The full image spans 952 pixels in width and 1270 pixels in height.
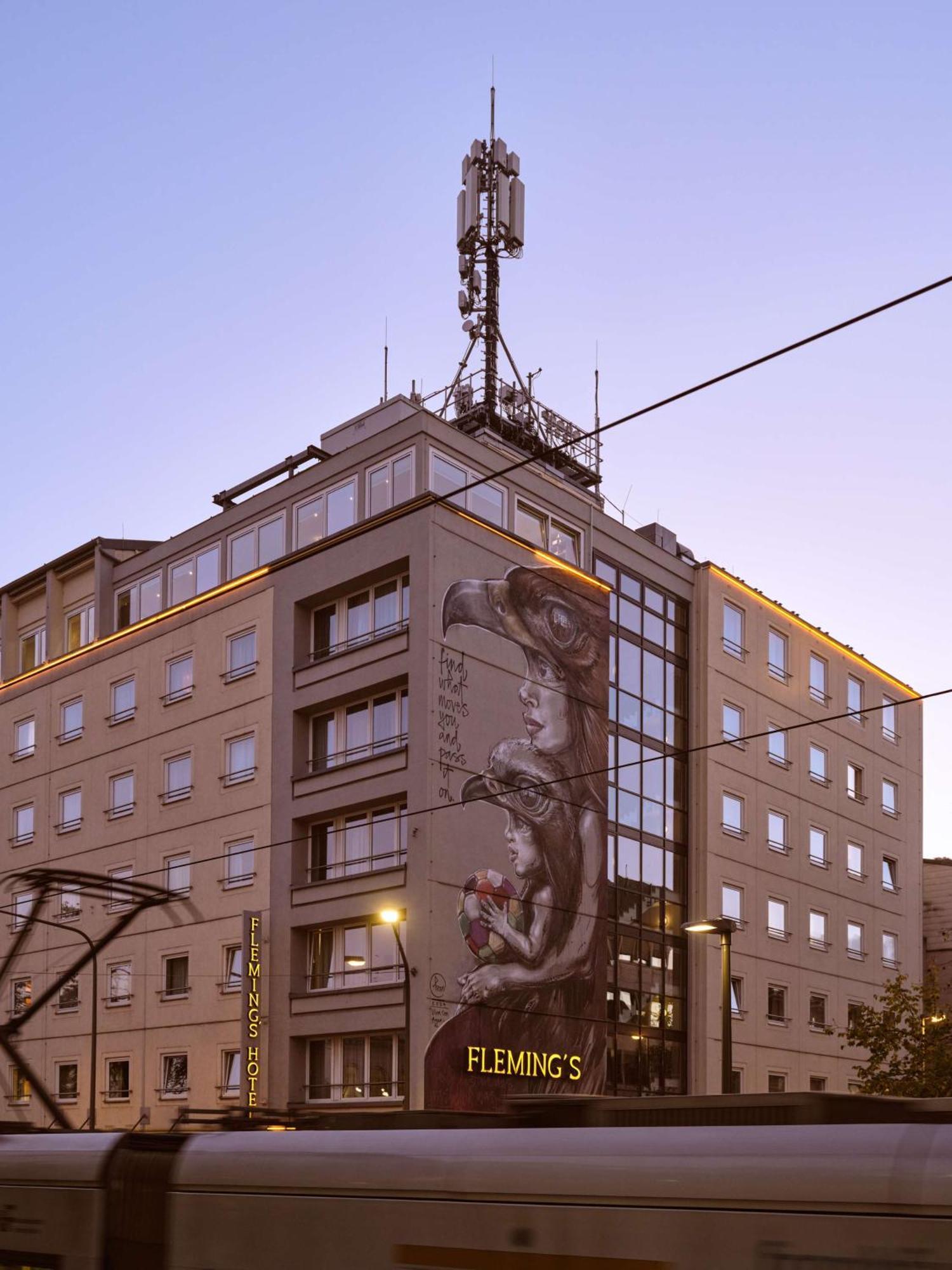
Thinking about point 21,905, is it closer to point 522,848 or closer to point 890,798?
point 522,848

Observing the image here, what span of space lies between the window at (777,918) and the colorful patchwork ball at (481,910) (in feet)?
49.1

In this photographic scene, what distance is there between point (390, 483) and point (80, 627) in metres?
16.0

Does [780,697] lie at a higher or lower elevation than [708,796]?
higher

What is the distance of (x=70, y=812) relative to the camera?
165 feet

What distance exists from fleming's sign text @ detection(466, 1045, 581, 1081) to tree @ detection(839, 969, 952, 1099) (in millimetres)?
7271

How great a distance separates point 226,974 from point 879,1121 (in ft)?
121

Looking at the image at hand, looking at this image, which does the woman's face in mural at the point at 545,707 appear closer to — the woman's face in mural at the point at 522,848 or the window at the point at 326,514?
the woman's face in mural at the point at 522,848

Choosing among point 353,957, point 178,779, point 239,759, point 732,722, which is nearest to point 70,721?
point 178,779

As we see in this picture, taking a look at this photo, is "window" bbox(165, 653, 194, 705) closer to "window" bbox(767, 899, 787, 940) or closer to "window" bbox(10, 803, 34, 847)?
"window" bbox(10, 803, 34, 847)

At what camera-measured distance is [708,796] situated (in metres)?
50.1

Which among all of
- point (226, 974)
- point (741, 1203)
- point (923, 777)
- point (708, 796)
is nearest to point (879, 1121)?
point (741, 1203)

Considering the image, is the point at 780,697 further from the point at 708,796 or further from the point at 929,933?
the point at 929,933

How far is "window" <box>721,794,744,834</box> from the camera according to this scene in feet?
167

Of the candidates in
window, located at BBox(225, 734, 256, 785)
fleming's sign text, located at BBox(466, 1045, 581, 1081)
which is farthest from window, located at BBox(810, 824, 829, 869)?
window, located at BBox(225, 734, 256, 785)
